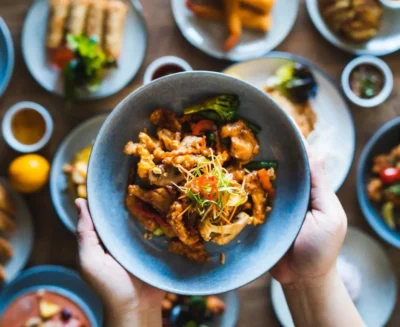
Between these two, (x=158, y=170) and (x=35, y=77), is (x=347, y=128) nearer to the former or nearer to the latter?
(x=158, y=170)

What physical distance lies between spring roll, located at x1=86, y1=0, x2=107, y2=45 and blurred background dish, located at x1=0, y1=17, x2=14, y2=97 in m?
0.37

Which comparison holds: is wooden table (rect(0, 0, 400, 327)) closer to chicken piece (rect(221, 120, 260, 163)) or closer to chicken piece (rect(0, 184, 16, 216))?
chicken piece (rect(0, 184, 16, 216))

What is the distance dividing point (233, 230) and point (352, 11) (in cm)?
139

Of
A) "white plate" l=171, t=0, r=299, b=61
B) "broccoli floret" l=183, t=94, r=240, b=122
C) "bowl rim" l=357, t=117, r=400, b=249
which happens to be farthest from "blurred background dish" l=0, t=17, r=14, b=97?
"bowl rim" l=357, t=117, r=400, b=249

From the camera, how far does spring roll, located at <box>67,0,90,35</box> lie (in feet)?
8.20

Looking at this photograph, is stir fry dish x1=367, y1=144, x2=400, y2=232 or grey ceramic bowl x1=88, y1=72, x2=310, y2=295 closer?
grey ceramic bowl x1=88, y1=72, x2=310, y2=295

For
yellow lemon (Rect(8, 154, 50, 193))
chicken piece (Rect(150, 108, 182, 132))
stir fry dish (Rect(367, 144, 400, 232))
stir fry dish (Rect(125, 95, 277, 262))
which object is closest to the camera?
stir fry dish (Rect(125, 95, 277, 262))

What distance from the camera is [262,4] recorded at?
8.11ft

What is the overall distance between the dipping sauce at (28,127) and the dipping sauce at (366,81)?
5.02 ft

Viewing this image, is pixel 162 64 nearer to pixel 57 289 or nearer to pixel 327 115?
pixel 327 115

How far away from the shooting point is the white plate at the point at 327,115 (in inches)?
96.8

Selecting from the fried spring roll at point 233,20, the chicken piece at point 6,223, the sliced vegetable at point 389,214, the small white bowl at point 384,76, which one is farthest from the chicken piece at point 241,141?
the chicken piece at point 6,223

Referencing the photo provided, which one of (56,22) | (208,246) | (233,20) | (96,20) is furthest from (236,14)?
(208,246)

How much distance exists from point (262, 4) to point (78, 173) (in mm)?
1193
